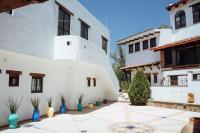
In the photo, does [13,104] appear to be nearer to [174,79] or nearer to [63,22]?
[63,22]

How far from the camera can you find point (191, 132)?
543 centimetres

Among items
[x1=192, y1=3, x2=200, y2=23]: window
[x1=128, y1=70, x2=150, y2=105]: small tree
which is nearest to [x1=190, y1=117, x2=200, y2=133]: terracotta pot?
[x1=128, y1=70, x2=150, y2=105]: small tree

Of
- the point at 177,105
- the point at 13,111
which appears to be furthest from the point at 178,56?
the point at 13,111

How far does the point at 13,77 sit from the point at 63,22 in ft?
18.5

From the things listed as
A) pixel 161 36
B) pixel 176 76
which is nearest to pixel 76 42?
pixel 176 76

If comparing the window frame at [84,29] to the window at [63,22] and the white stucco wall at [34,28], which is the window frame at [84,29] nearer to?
the white stucco wall at [34,28]

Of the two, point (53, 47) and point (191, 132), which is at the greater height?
point (53, 47)

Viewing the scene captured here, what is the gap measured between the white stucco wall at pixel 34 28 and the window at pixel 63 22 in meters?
0.37

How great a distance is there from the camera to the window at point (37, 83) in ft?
39.1

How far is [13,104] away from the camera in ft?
33.0

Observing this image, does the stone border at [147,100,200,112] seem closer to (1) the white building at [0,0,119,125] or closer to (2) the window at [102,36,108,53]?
(1) the white building at [0,0,119,125]

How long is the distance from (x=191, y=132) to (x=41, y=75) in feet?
30.9

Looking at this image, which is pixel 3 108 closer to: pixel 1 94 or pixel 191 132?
pixel 1 94

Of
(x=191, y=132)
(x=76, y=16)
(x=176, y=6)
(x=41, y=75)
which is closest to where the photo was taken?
(x=191, y=132)
